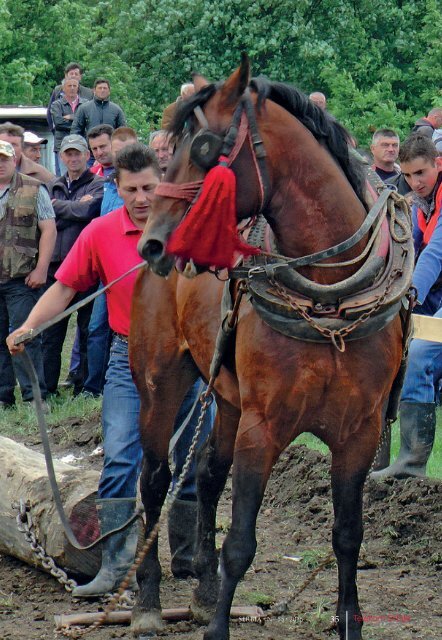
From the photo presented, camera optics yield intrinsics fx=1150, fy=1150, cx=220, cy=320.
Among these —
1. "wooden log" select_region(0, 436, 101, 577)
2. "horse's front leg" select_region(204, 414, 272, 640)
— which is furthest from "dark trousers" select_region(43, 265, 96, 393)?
"horse's front leg" select_region(204, 414, 272, 640)

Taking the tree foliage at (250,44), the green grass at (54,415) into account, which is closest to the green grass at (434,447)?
the green grass at (54,415)

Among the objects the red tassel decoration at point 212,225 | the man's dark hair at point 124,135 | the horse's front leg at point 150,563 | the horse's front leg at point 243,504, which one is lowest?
the horse's front leg at point 150,563

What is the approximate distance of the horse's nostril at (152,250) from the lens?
4445 mm

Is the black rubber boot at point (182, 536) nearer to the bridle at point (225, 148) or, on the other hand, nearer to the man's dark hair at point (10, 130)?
the bridle at point (225, 148)

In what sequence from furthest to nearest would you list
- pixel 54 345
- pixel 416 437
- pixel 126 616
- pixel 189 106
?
pixel 54 345
pixel 416 437
pixel 126 616
pixel 189 106

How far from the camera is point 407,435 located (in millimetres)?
7410

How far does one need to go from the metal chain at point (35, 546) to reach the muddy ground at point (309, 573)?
0.10 m

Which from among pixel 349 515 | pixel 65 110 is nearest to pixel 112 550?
pixel 349 515

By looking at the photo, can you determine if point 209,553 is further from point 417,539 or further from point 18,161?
point 18,161

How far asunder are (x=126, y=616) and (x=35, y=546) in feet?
2.75

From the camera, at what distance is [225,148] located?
14.5 ft

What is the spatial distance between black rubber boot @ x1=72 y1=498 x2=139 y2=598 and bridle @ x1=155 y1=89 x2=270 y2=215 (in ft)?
6.87

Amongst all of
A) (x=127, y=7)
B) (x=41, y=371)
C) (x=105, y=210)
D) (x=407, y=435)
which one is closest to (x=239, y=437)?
(x=407, y=435)

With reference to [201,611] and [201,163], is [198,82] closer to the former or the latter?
[201,163]
